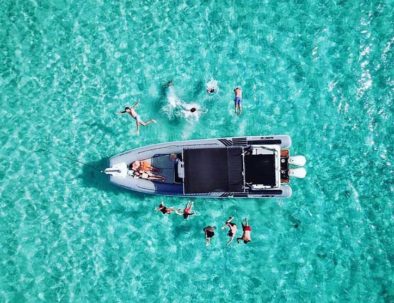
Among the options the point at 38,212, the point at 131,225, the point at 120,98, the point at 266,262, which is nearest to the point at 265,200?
the point at 266,262

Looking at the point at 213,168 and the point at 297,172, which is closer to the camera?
the point at 213,168

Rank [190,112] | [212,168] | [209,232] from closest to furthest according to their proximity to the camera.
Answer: [212,168]
[209,232]
[190,112]

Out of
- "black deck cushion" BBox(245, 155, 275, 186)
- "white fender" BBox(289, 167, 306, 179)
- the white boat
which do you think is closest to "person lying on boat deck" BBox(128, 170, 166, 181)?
the white boat

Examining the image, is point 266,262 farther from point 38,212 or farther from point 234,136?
point 38,212

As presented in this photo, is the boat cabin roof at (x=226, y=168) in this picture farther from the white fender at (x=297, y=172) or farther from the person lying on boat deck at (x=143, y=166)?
the person lying on boat deck at (x=143, y=166)

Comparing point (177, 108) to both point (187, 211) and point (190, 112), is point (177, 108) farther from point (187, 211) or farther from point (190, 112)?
point (187, 211)

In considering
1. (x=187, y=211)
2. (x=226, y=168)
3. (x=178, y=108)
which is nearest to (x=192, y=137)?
(x=178, y=108)
